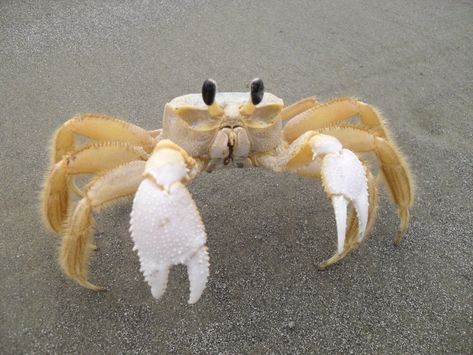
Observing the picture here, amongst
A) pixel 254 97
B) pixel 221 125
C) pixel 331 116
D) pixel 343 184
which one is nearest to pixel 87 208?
pixel 221 125

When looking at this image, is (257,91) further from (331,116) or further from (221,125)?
(331,116)

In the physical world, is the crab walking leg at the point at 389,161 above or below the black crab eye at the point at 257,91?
below

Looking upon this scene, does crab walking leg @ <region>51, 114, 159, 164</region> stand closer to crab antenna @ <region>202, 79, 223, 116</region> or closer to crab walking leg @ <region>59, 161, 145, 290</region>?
crab walking leg @ <region>59, 161, 145, 290</region>

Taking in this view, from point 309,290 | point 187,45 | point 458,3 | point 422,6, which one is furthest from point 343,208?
point 458,3

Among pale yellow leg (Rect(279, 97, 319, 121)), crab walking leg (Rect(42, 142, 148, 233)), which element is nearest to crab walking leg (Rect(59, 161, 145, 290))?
crab walking leg (Rect(42, 142, 148, 233))

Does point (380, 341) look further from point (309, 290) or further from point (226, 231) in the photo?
point (226, 231)

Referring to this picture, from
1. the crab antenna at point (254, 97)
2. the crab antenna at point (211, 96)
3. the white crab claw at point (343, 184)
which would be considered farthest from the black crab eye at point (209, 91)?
the white crab claw at point (343, 184)

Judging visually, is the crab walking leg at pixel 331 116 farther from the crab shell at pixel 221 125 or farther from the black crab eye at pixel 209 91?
the black crab eye at pixel 209 91
